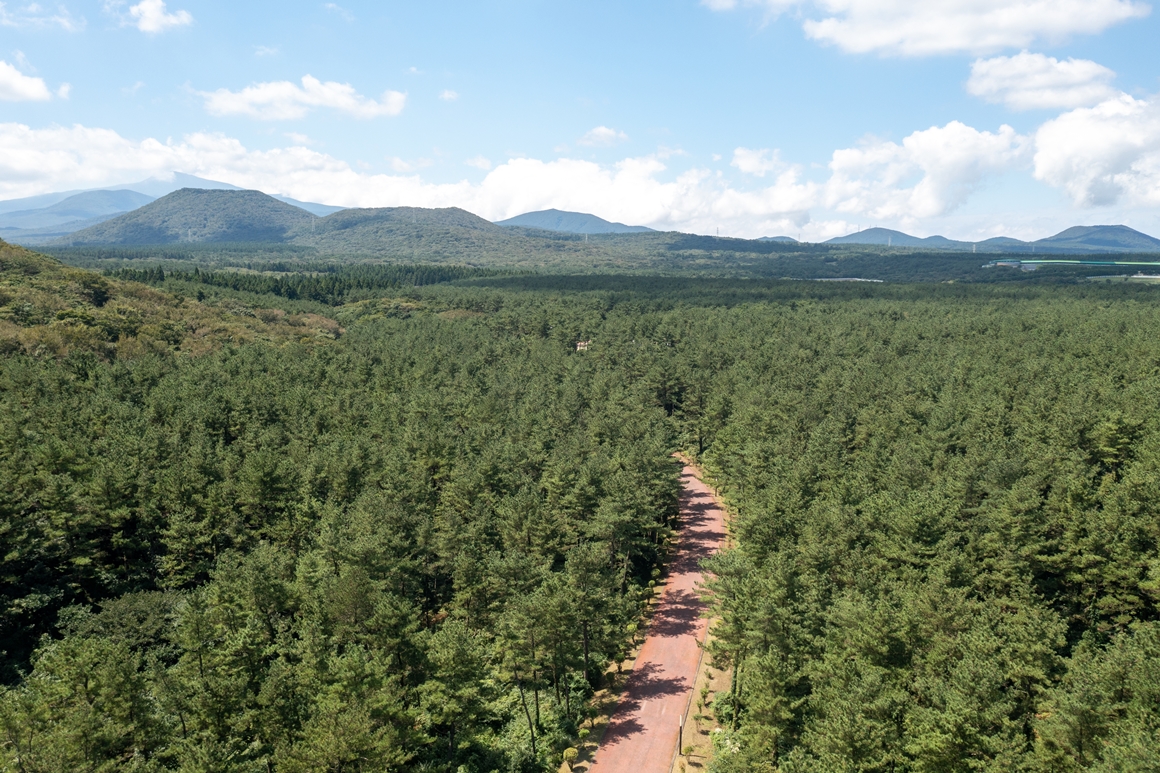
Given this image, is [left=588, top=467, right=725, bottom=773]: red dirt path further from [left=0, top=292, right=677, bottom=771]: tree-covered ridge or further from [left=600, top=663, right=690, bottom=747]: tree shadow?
[left=0, top=292, right=677, bottom=771]: tree-covered ridge

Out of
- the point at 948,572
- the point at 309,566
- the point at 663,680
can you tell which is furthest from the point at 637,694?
the point at 309,566

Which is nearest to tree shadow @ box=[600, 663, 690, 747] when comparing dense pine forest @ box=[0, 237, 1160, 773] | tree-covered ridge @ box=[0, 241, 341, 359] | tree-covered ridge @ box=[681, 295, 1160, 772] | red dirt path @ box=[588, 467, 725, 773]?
red dirt path @ box=[588, 467, 725, 773]

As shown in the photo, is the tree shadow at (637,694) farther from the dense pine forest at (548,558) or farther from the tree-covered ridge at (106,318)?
the tree-covered ridge at (106,318)

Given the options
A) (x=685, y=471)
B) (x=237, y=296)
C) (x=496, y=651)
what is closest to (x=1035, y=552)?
(x=496, y=651)

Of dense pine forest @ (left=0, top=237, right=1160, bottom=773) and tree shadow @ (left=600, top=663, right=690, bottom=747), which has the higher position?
dense pine forest @ (left=0, top=237, right=1160, bottom=773)

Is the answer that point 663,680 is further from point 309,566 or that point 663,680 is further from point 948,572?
point 309,566

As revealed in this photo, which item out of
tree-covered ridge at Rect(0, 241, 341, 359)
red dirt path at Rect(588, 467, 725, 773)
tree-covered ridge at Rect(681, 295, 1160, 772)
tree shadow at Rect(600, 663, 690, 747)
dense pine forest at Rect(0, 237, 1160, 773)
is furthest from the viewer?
tree-covered ridge at Rect(0, 241, 341, 359)

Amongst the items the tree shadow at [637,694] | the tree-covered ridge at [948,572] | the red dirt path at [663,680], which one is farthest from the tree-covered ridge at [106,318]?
the tree-covered ridge at [948,572]
